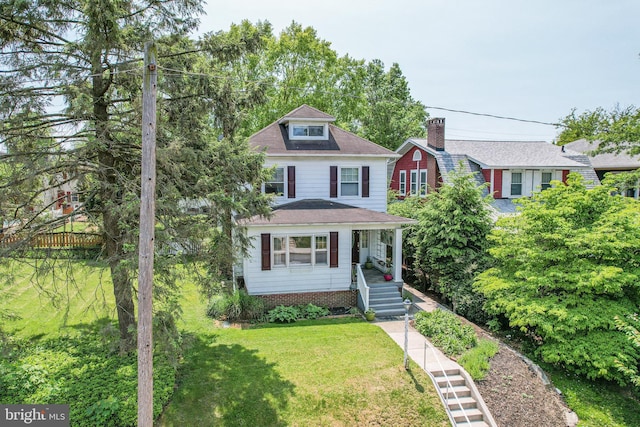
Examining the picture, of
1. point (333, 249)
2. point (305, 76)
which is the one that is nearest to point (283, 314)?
point (333, 249)

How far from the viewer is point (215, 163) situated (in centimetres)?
1041

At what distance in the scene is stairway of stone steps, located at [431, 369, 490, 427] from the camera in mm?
9062

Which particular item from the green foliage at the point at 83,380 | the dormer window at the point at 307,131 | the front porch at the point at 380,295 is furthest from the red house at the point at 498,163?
the green foliage at the point at 83,380

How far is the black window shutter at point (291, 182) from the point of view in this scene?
55.8ft

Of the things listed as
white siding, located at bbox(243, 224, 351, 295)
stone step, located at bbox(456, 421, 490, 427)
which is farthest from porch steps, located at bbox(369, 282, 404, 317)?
stone step, located at bbox(456, 421, 490, 427)

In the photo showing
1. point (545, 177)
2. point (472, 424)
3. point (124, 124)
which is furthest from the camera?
point (545, 177)

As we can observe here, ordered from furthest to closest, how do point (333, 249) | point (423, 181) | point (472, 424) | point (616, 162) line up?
1. point (616, 162)
2. point (423, 181)
3. point (333, 249)
4. point (472, 424)

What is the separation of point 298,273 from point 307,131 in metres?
6.92

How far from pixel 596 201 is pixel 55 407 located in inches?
581

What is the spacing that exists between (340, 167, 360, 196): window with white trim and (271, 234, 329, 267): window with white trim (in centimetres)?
329

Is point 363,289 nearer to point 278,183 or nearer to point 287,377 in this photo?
point 287,377

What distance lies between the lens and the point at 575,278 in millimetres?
10492

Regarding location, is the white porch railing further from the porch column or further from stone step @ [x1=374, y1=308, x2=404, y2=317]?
the porch column

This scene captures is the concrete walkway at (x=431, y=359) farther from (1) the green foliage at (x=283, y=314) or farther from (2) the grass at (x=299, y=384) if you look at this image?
(1) the green foliage at (x=283, y=314)
